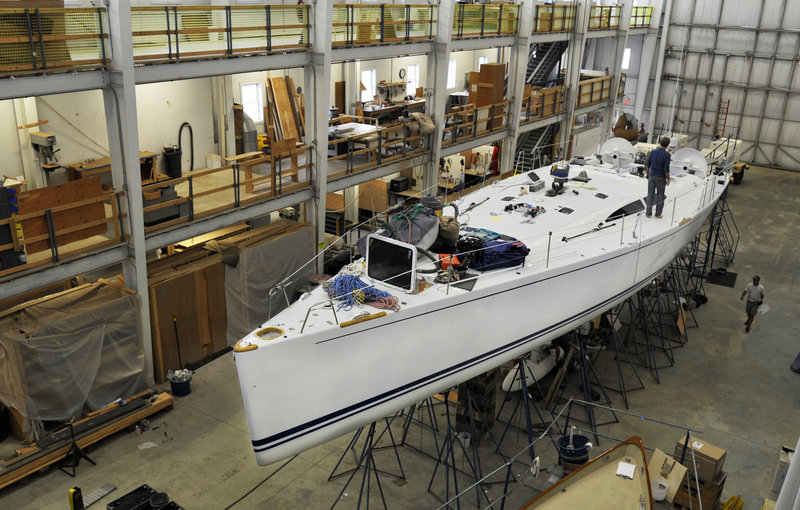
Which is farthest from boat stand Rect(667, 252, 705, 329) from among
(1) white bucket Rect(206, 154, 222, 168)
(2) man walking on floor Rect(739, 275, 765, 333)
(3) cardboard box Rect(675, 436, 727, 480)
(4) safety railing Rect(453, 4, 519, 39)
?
(1) white bucket Rect(206, 154, 222, 168)

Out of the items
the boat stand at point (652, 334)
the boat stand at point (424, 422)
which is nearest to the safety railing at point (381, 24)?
the boat stand at point (424, 422)

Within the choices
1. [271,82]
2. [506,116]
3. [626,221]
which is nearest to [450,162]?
[506,116]

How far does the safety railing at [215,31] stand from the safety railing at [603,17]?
40.2ft

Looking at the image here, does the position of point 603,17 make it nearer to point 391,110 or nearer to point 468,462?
point 391,110

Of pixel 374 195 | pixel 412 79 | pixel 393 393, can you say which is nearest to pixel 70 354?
pixel 393 393

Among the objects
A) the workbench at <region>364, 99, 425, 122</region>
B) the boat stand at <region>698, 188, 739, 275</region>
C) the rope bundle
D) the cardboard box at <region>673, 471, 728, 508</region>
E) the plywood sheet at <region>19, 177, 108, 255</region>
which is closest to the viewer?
the rope bundle

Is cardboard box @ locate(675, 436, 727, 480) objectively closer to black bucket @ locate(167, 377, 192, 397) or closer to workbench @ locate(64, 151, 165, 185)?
black bucket @ locate(167, 377, 192, 397)

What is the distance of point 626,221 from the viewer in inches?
438

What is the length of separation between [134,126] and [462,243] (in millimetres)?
4881

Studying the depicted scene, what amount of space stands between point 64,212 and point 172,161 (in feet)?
13.6

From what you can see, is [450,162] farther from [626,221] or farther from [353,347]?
[353,347]

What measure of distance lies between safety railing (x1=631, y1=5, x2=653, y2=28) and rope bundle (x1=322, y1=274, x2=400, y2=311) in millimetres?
21519

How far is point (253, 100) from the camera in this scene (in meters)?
15.5

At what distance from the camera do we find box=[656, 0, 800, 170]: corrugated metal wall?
24609mm
